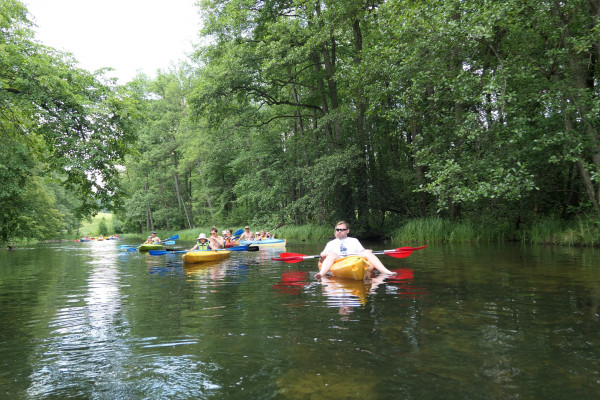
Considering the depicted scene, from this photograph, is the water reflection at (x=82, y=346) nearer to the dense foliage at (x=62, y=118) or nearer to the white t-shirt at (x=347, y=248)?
the white t-shirt at (x=347, y=248)

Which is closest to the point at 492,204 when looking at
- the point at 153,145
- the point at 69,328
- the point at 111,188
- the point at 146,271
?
the point at 146,271

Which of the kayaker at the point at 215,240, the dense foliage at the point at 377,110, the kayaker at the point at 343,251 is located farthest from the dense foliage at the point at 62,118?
the kayaker at the point at 343,251

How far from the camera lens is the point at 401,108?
11.8 meters

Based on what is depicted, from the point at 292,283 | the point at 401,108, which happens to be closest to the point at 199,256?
the point at 292,283

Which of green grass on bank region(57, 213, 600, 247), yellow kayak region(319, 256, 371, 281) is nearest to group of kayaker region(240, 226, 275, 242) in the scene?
green grass on bank region(57, 213, 600, 247)

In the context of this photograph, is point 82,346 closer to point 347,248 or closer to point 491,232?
point 347,248

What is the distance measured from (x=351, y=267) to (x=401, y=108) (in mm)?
6195

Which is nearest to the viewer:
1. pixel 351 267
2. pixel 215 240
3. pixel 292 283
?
pixel 351 267

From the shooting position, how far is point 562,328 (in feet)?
13.2

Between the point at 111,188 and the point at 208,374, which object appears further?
the point at 111,188

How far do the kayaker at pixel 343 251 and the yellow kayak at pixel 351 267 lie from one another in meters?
0.23

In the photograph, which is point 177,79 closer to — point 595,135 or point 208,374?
point 595,135

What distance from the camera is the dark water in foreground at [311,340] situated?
9.12ft

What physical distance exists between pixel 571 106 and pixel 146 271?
442 inches
